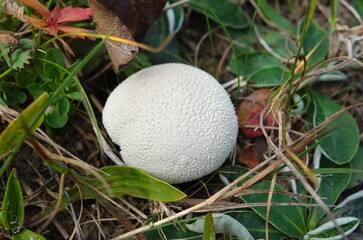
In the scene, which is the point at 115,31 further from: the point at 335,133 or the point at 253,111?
the point at 335,133

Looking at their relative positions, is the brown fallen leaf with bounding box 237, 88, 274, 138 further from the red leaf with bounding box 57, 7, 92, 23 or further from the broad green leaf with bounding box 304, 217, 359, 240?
the red leaf with bounding box 57, 7, 92, 23

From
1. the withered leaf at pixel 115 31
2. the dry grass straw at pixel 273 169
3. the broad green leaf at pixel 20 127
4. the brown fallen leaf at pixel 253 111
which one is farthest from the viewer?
the brown fallen leaf at pixel 253 111

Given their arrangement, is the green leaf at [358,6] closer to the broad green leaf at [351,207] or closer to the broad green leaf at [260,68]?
the broad green leaf at [260,68]

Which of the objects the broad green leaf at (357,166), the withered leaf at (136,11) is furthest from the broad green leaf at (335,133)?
the withered leaf at (136,11)

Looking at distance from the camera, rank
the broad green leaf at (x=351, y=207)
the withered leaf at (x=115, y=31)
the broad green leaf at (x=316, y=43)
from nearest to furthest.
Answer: the withered leaf at (x=115, y=31), the broad green leaf at (x=351, y=207), the broad green leaf at (x=316, y=43)

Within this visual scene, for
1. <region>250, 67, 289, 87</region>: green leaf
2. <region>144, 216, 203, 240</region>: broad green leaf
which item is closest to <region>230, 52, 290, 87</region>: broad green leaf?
<region>250, 67, 289, 87</region>: green leaf

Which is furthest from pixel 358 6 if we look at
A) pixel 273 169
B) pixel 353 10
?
pixel 273 169
